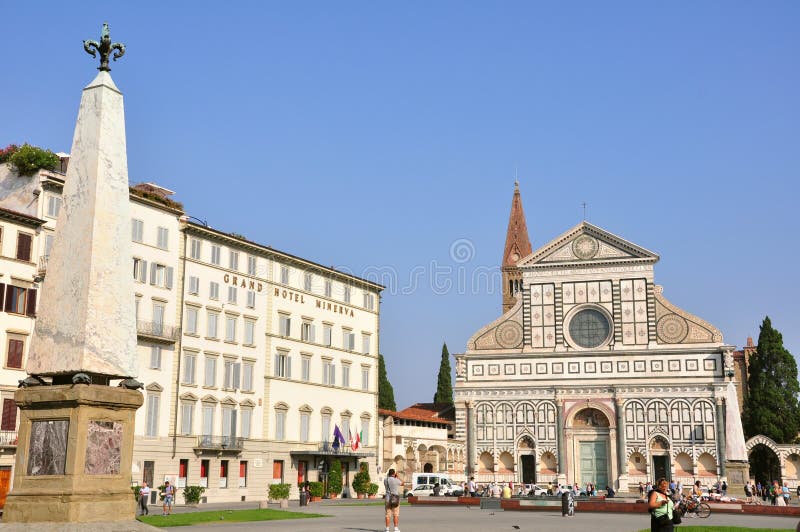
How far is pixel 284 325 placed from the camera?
156ft

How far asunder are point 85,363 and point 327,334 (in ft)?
122

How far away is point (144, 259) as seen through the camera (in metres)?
39.6

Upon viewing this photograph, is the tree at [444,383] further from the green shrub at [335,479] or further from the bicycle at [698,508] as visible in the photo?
the bicycle at [698,508]

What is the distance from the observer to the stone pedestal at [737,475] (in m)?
53.9

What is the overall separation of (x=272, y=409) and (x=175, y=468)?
7399 mm

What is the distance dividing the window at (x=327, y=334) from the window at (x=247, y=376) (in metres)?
6.21

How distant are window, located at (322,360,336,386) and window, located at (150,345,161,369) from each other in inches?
486

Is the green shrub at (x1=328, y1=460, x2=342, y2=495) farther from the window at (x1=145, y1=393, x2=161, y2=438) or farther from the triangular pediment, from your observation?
the triangular pediment

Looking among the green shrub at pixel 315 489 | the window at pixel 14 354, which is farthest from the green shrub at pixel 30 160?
the green shrub at pixel 315 489

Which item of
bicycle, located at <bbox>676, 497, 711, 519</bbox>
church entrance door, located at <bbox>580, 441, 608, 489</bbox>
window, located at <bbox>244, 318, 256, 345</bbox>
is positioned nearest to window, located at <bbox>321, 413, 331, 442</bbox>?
window, located at <bbox>244, 318, 256, 345</bbox>

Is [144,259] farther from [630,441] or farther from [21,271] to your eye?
[630,441]

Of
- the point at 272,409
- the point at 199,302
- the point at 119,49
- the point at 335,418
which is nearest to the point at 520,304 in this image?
the point at 335,418

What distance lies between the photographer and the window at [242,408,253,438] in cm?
4425

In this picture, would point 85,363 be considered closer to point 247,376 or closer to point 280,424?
point 247,376
